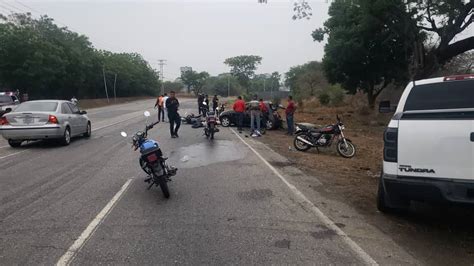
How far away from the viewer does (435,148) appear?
5.23 metres

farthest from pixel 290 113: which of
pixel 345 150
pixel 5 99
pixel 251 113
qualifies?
pixel 5 99

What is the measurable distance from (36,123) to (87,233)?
9.46 m

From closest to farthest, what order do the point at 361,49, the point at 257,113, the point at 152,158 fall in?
1. the point at 152,158
2. the point at 257,113
3. the point at 361,49

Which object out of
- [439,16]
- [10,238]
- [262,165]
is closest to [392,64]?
[439,16]

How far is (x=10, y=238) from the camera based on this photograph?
5383mm

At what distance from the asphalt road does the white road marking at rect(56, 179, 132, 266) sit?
0.04ft

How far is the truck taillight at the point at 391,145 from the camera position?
5.55 metres

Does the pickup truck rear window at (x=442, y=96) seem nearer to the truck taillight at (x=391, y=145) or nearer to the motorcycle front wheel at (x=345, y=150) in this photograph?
the truck taillight at (x=391, y=145)

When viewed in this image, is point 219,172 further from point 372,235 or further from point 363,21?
point 363,21

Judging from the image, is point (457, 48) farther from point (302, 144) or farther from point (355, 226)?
point (355, 226)

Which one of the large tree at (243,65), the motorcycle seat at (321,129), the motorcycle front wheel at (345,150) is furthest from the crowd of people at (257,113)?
the large tree at (243,65)

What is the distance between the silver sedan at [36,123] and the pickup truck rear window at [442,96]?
11157 millimetres

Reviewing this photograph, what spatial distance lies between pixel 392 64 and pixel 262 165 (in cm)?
2341

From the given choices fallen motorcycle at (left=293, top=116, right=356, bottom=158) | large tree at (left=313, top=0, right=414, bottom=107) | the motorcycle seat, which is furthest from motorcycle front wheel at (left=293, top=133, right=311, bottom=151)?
large tree at (left=313, top=0, right=414, bottom=107)
